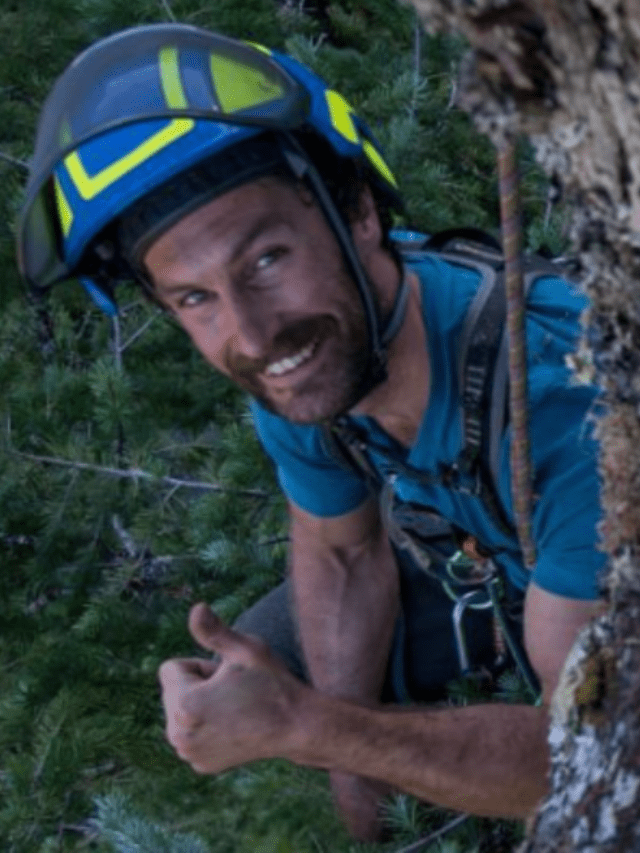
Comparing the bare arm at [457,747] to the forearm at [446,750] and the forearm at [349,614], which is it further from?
the forearm at [349,614]

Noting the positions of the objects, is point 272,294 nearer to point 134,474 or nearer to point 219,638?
point 219,638

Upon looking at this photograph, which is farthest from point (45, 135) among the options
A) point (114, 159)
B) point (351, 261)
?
point (351, 261)

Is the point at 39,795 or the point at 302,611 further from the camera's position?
the point at 302,611

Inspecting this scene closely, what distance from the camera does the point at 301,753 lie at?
2.62 meters

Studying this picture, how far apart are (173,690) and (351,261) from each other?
32.8 inches

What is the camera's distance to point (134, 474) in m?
3.91

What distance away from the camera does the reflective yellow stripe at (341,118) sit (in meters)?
2.73

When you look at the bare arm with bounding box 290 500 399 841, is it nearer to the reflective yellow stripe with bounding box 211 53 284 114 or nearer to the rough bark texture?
the reflective yellow stripe with bounding box 211 53 284 114

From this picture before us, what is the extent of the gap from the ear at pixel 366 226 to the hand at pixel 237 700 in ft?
2.39

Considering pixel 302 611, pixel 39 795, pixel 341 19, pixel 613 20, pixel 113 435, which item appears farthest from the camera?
pixel 341 19

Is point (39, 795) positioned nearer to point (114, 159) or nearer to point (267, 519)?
point (267, 519)

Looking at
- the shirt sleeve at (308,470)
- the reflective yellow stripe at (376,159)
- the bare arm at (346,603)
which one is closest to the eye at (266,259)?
the reflective yellow stripe at (376,159)

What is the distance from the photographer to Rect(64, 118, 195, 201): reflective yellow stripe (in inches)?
100

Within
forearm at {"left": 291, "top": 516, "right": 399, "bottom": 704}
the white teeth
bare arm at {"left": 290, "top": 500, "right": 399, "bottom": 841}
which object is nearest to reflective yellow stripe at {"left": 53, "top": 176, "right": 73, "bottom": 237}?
the white teeth
